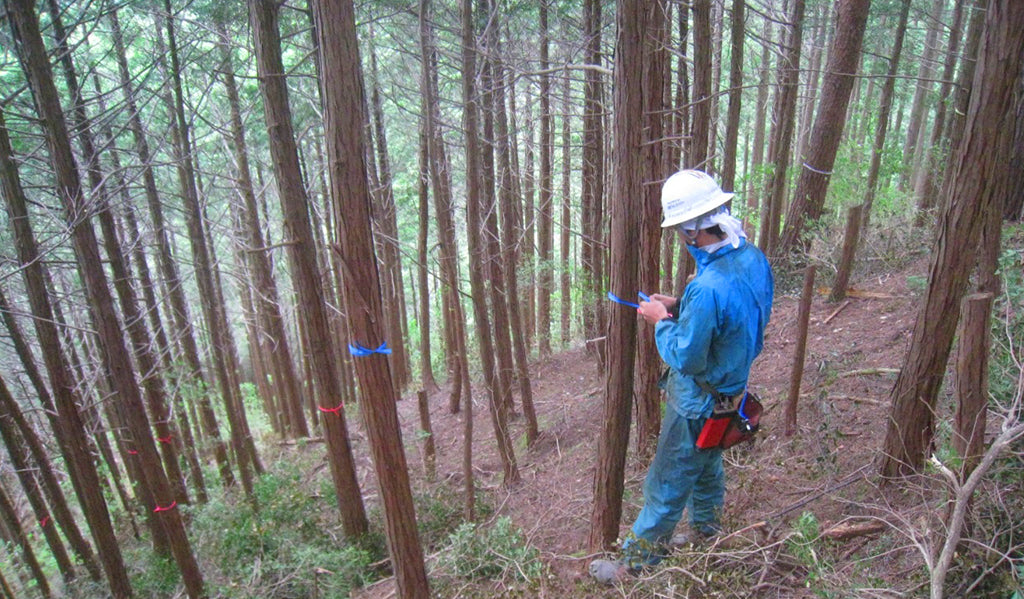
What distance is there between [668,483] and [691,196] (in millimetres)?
1823

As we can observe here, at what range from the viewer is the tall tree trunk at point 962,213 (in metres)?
2.59

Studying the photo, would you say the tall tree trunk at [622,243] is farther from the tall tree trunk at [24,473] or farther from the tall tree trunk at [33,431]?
the tall tree trunk at [24,473]

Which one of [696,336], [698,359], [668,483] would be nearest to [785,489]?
[668,483]

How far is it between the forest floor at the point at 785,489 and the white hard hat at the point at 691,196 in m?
1.88

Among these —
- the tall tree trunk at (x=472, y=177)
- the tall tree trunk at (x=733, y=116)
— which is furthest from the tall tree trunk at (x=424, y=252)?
the tall tree trunk at (x=733, y=116)

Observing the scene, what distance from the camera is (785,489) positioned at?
4.14 metres

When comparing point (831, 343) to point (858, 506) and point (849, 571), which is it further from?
point (849, 571)

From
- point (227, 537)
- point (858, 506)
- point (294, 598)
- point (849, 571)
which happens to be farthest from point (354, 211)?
point (227, 537)

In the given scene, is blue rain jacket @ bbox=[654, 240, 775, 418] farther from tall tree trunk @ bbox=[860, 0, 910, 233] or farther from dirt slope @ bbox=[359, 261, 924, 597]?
tall tree trunk @ bbox=[860, 0, 910, 233]

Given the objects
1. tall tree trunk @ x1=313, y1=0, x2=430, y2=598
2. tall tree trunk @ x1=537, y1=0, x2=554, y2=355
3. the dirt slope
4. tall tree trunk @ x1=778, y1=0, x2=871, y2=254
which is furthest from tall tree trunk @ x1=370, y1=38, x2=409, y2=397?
tall tree trunk @ x1=778, y1=0, x2=871, y2=254

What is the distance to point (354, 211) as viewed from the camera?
314 cm

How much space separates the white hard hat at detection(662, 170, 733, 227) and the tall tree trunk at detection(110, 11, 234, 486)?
782cm

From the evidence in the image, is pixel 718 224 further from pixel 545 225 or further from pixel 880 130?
pixel 545 225

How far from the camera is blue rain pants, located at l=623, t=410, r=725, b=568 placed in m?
3.29
